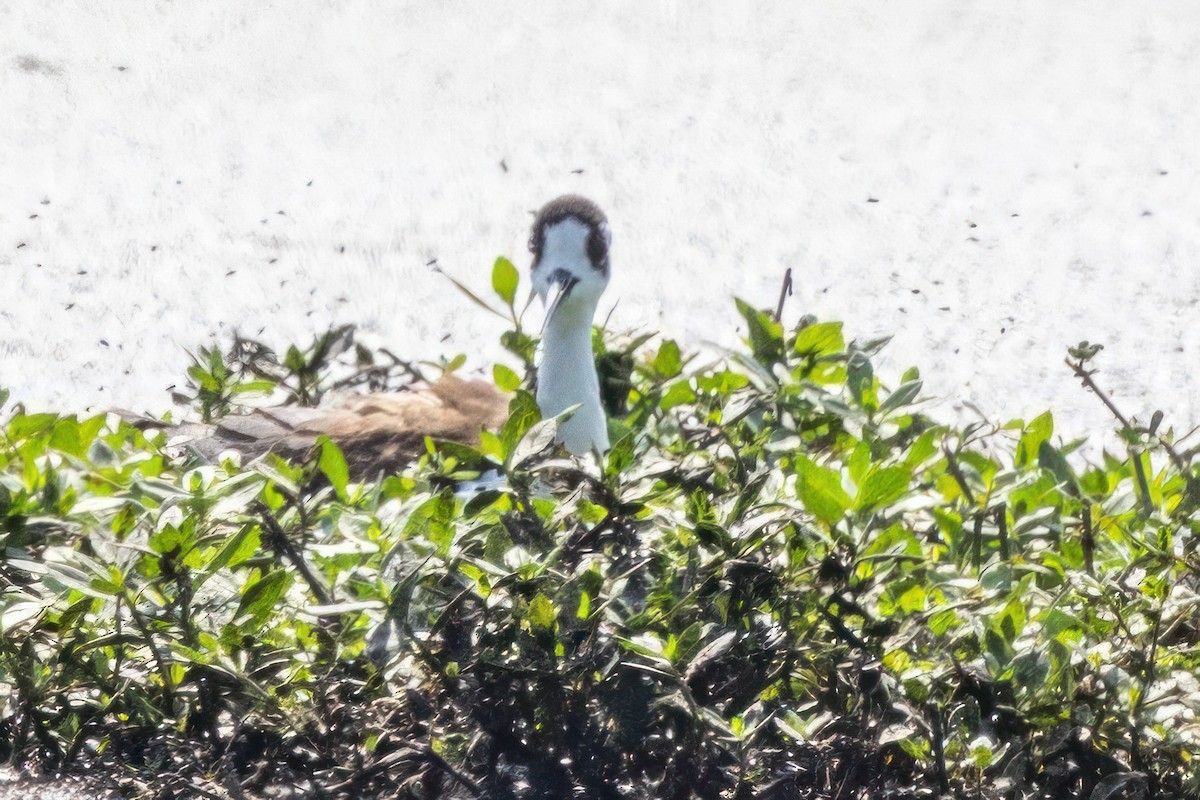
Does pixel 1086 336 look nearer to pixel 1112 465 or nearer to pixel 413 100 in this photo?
pixel 1112 465

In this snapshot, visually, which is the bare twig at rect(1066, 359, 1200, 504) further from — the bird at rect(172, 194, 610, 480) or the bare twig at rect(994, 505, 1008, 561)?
the bird at rect(172, 194, 610, 480)

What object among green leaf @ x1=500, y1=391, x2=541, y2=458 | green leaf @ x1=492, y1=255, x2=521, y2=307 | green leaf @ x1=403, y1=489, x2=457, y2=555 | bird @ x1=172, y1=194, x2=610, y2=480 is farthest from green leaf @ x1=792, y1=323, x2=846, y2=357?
green leaf @ x1=403, y1=489, x2=457, y2=555

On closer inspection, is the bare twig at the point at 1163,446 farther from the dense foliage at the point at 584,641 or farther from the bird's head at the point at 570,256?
the bird's head at the point at 570,256

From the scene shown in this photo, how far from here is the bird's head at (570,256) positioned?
366cm

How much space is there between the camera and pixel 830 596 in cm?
187

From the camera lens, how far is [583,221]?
3846 millimetres

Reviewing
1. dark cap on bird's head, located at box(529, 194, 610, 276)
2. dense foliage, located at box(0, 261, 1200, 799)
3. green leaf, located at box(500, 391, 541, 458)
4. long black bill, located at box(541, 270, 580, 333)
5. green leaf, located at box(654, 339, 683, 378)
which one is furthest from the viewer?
dark cap on bird's head, located at box(529, 194, 610, 276)

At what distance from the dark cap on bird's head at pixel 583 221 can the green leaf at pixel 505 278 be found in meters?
0.87

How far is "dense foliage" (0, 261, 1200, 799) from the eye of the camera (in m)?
1.82

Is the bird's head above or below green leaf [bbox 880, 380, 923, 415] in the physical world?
above

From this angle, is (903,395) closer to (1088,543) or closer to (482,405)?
(1088,543)

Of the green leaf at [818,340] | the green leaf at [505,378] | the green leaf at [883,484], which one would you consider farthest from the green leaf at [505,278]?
the green leaf at [883,484]

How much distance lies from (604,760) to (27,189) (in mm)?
4270

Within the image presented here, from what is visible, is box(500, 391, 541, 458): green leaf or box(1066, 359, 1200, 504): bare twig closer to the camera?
box(500, 391, 541, 458): green leaf
